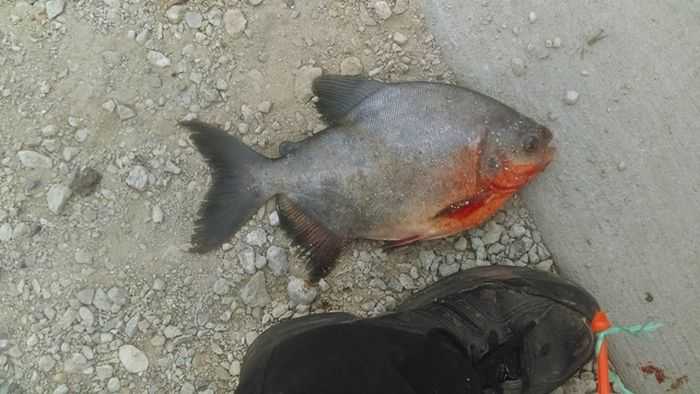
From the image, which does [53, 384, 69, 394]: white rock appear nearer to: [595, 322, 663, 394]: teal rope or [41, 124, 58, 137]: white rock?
[41, 124, 58, 137]: white rock

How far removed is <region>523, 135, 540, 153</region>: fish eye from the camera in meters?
2.47

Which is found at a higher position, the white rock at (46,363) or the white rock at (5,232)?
the white rock at (5,232)

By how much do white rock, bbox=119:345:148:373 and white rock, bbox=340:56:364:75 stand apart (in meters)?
1.51

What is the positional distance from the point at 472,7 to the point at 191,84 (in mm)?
1306

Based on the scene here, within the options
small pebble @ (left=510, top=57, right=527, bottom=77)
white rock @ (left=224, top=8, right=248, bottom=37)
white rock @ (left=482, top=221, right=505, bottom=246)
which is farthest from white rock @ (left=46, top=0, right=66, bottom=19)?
white rock @ (left=482, top=221, right=505, bottom=246)

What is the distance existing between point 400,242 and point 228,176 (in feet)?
2.52

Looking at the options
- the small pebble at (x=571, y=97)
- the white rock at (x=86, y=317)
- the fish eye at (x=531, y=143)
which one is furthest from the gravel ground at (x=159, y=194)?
the small pebble at (x=571, y=97)

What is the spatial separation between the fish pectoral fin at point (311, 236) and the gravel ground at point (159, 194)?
8 cm

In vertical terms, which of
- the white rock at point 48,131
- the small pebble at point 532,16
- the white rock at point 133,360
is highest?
the small pebble at point 532,16

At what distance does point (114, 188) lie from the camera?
278cm

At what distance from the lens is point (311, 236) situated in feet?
8.75

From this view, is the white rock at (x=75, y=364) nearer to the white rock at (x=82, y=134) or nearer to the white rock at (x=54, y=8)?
the white rock at (x=82, y=134)

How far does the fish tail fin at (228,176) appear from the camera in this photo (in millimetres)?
2596

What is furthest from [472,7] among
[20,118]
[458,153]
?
[20,118]
